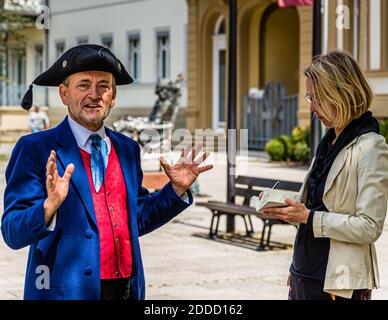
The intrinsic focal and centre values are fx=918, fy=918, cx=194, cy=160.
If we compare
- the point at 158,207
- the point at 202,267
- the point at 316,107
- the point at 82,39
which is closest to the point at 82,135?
the point at 158,207

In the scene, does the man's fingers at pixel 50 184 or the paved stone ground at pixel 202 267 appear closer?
the man's fingers at pixel 50 184

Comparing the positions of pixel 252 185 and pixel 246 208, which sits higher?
pixel 252 185

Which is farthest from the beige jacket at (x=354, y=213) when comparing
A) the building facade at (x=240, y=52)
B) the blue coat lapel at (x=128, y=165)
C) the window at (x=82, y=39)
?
the building facade at (x=240, y=52)

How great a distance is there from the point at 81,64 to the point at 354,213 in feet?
4.04

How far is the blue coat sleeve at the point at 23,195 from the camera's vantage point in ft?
10.8

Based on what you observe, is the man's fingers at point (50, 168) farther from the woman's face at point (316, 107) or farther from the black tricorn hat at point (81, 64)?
the woman's face at point (316, 107)

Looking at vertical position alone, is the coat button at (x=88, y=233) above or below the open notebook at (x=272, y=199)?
below

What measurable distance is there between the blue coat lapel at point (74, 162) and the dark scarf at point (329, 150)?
96 centimetres

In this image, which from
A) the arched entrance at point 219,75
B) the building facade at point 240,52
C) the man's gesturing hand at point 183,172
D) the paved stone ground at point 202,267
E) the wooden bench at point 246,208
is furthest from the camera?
the arched entrance at point 219,75

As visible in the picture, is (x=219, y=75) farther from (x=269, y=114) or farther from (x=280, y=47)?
(x=269, y=114)

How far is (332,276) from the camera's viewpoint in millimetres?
3703

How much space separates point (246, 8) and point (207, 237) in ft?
62.5

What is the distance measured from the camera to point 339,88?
12.0 feet
